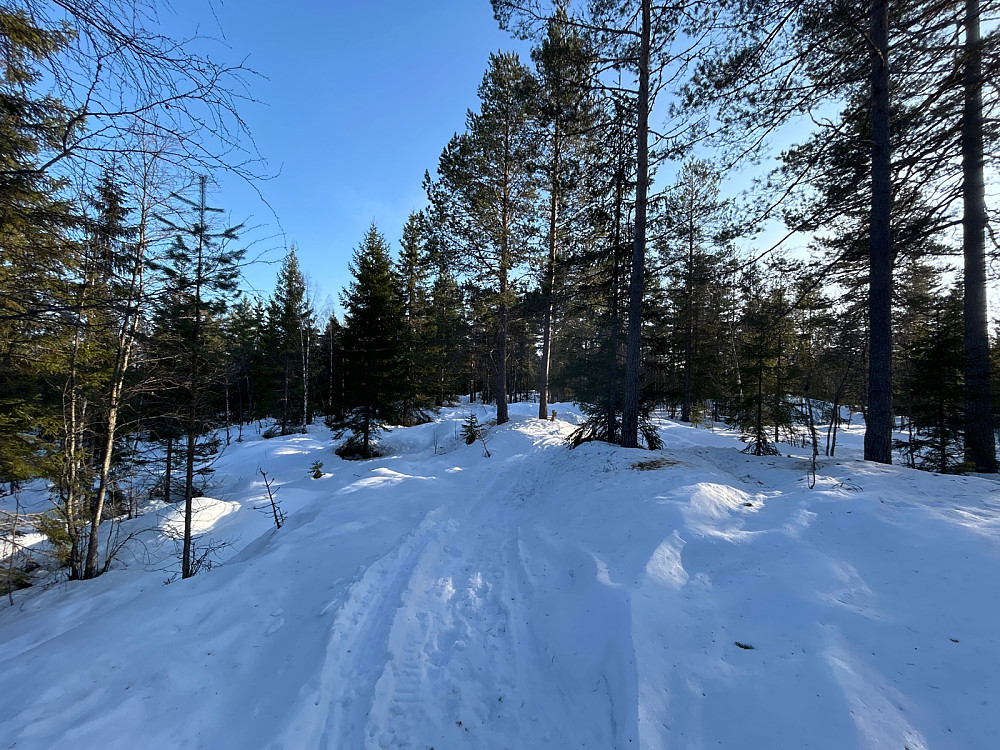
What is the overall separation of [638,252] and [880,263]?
406 cm

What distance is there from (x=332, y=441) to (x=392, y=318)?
7.39m

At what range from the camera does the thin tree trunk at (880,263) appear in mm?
6008

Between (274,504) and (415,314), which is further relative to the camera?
(415,314)

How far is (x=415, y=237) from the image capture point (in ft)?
69.5

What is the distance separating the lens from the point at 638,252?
8.22m

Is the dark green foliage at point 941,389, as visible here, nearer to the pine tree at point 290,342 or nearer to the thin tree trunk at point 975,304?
the thin tree trunk at point 975,304

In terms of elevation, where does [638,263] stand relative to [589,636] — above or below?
above

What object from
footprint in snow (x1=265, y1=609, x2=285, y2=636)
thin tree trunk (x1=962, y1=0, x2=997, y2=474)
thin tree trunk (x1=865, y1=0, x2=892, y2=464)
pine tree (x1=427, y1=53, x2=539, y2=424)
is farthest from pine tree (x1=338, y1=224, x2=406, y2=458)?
thin tree trunk (x1=962, y1=0, x2=997, y2=474)

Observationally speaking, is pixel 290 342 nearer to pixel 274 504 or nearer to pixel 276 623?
pixel 274 504

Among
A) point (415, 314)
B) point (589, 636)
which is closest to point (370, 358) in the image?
point (415, 314)

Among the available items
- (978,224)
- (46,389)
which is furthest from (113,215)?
(978,224)

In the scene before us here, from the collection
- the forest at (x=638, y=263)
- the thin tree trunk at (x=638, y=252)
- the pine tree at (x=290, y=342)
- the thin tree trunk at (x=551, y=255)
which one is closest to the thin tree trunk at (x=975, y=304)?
the forest at (x=638, y=263)

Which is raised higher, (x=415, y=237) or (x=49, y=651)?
(x=415, y=237)

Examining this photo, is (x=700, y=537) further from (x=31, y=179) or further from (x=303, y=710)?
(x=31, y=179)
